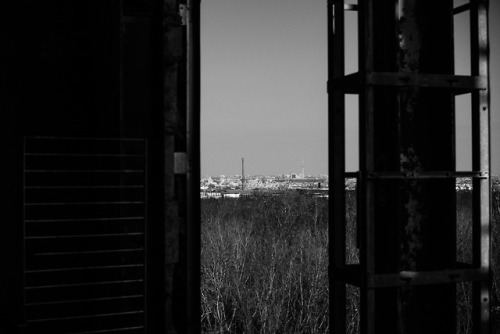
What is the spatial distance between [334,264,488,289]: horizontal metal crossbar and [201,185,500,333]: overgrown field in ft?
28.2

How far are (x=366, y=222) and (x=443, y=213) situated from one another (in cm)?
48

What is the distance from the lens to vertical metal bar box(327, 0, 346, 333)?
3.41m

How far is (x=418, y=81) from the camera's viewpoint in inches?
121

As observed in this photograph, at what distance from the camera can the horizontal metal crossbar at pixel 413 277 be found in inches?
119

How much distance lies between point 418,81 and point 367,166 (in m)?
0.56
